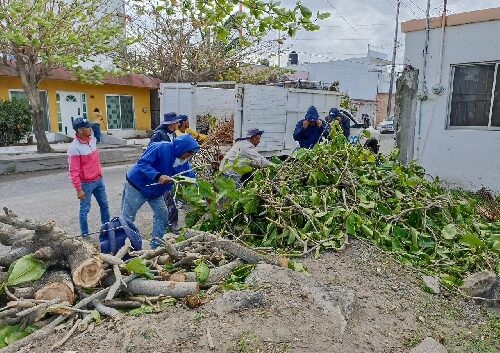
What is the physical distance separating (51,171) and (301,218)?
31.3 feet

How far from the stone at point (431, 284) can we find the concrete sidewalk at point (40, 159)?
35.8ft

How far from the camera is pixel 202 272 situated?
315cm

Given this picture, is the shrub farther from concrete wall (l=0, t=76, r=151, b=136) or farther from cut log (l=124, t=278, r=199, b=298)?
cut log (l=124, t=278, r=199, b=298)

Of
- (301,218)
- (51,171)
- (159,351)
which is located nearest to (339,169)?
(301,218)

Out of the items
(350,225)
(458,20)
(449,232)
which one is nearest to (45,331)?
(350,225)

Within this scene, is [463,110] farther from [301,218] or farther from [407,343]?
[407,343]

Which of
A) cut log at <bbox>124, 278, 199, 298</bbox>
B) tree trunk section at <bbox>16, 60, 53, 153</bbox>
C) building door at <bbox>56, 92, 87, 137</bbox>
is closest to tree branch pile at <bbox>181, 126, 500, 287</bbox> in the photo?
cut log at <bbox>124, 278, 199, 298</bbox>

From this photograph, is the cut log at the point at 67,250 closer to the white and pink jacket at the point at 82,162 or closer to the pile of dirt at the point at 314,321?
the pile of dirt at the point at 314,321

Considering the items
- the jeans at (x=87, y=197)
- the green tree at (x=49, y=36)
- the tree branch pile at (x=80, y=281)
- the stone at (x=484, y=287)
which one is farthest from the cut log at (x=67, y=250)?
the green tree at (x=49, y=36)

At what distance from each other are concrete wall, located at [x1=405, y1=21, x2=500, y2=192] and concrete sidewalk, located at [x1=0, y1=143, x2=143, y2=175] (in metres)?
9.76

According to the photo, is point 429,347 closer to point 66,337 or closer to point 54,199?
point 66,337

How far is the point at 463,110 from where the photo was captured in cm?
729

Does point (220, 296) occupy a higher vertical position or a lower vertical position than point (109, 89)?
lower

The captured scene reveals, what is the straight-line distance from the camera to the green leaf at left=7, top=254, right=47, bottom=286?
2.83 meters
